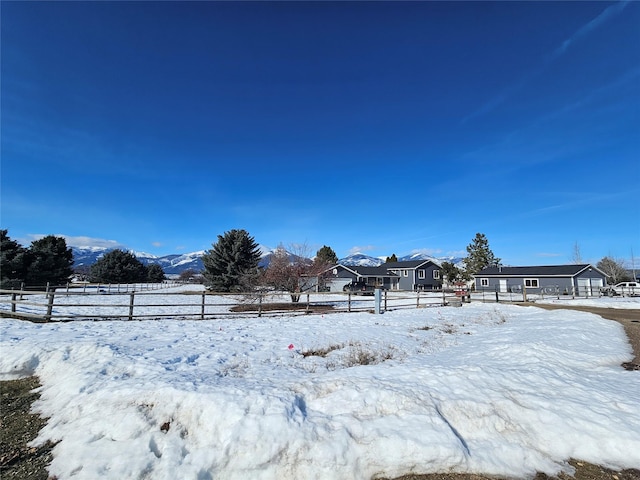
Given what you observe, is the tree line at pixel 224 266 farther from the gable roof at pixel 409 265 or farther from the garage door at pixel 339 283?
the gable roof at pixel 409 265

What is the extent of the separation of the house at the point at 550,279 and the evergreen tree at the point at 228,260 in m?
31.2

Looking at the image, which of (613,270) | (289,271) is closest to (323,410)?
(289,271)

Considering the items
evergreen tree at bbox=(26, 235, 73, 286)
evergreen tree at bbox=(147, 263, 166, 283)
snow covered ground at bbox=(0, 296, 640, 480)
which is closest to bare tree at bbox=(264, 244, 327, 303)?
snow covered ground at bbox=(0, 296, 640, 480)

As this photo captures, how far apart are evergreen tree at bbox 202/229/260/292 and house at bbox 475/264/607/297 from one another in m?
31.2

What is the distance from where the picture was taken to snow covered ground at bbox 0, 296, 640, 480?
3.69 m

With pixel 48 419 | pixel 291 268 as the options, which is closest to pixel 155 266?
pixel 291 268

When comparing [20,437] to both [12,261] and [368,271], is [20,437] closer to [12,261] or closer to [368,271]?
[12,261]

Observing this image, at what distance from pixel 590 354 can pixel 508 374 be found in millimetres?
3664

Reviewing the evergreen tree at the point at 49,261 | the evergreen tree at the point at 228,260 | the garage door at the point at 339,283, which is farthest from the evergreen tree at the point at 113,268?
the garage door at the point at 339,283

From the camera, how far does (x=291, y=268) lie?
28719mm

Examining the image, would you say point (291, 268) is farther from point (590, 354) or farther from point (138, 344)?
point (590, 354)

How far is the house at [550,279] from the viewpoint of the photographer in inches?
1592

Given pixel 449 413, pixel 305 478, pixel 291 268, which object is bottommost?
pixel 305 478

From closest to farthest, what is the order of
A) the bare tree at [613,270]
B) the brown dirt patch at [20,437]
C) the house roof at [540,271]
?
the brown dirt patch at [20,437] → the house roof at [540,271] → the bare tree at [613,270]
